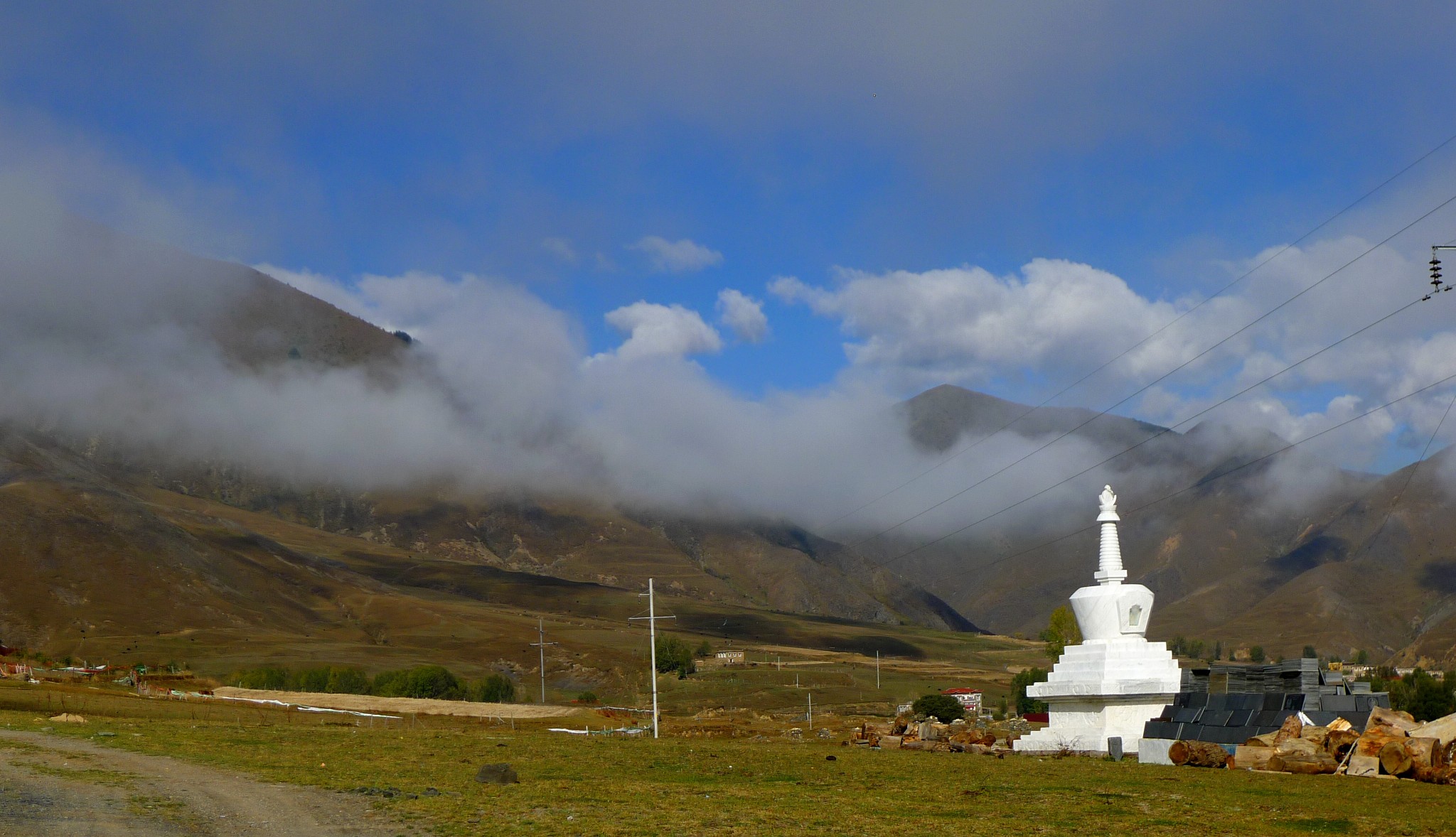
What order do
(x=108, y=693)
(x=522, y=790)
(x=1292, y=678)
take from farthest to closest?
(x=108, y=693), (x=1292, y=678), (x=522, y=790)

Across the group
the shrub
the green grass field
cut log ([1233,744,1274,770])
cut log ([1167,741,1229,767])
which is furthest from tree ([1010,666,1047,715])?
the shrub

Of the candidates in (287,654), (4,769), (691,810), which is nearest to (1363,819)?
(691,810)

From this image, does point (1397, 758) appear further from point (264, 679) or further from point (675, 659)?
point (675, 659)

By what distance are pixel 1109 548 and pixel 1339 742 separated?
16.2m

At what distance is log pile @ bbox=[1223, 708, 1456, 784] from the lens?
3142cm

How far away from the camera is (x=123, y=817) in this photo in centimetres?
2120

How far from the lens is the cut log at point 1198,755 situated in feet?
124

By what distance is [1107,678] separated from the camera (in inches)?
1818

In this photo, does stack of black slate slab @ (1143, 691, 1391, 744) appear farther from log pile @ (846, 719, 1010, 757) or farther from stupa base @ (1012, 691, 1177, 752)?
log pile @ (846, 719, 1010, 757)

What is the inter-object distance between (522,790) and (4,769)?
36.4ft

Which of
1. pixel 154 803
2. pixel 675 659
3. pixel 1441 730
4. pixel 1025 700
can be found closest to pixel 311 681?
pixel 675 659

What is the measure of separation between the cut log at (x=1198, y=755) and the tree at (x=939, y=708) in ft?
199

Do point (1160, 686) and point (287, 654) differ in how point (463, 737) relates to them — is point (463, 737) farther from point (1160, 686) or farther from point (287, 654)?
point (287, 654)

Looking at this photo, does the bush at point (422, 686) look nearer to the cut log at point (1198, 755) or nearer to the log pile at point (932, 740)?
the log pile at point (932, 740)
